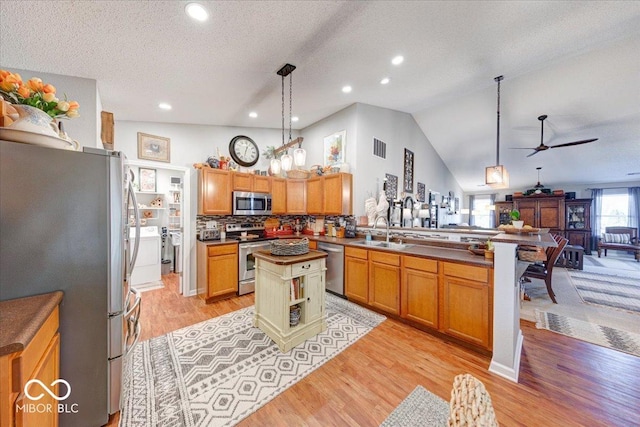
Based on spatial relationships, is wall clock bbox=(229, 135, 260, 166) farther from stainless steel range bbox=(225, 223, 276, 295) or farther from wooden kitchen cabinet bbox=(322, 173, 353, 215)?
wooden kitchen cabinet bbox=(322, 173, 353, 215)

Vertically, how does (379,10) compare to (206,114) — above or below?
above

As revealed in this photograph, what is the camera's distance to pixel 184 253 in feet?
12.6

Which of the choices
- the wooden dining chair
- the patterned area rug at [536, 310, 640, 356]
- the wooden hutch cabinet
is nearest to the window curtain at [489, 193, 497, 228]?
the wooden hutch cabinet

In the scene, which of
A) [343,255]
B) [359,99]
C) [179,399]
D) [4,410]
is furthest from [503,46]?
[179,399]

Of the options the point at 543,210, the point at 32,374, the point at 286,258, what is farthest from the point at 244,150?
the point at 543,210

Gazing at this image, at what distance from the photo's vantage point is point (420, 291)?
105 inches

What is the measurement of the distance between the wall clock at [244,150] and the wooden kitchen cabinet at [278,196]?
64 cm

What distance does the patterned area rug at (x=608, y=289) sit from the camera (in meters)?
3.59

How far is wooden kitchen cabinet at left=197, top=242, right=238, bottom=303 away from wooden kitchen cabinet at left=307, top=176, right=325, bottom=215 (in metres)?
1.60

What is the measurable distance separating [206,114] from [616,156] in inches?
385

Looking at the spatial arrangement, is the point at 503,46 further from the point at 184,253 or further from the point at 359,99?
the point at 184,253

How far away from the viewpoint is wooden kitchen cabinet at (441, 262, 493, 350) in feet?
7.19

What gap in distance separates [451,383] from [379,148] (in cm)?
385

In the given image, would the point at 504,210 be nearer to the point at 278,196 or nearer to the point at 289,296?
the point at 278,196
